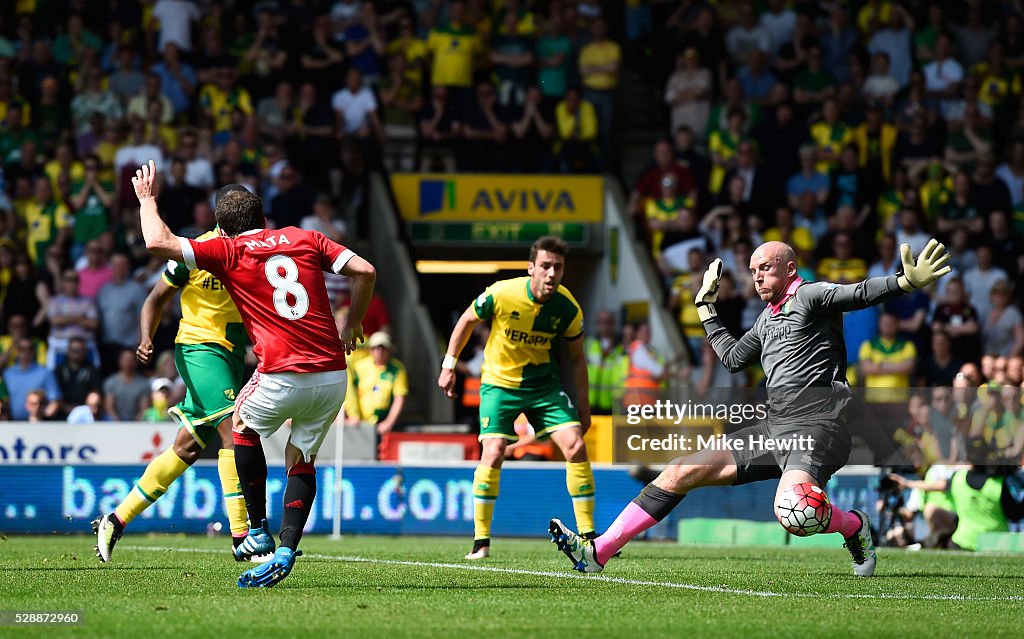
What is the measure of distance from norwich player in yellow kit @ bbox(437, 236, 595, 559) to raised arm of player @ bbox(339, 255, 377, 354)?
2683 mm

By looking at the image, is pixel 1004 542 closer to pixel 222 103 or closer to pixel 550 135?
pixel 550 135

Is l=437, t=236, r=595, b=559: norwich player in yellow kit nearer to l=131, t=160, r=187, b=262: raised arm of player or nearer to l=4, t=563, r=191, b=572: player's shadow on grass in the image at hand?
l=4, t=563, r=191, b=572: player's shadow on grass

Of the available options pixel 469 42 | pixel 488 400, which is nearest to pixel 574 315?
pixel 488 400

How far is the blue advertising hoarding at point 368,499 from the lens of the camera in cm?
1656

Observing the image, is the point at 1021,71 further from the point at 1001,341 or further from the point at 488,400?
the point at 488,400

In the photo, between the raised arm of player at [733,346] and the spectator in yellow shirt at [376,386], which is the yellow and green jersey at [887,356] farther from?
the raised arm of player at [733,346]

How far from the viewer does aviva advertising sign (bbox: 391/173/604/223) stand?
75.0 feet

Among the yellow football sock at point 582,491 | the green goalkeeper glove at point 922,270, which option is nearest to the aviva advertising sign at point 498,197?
the yellow football sock at point 582,491

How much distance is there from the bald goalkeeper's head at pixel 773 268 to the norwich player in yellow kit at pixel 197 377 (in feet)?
11.3

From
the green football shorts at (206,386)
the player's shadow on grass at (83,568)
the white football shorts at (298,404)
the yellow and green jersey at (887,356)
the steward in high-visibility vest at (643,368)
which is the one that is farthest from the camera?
the steward in high-visibility vest at (643,368)

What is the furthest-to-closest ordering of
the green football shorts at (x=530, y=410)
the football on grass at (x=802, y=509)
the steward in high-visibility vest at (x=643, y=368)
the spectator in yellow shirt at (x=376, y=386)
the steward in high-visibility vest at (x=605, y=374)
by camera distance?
the steward in high-visibility vest at (x=605, y=374) < the steward in high-visibility vest at (x=643, y=368) < the spectator in yellow shirt at (x=376, y=386) < the green football shorts at (x=530, y=410) < the football on grass at (x=802, y=509)

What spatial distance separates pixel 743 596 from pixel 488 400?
371 centimetres

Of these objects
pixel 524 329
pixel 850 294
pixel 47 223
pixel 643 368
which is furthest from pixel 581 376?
pixel 47 223

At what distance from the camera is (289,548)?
8.41m
